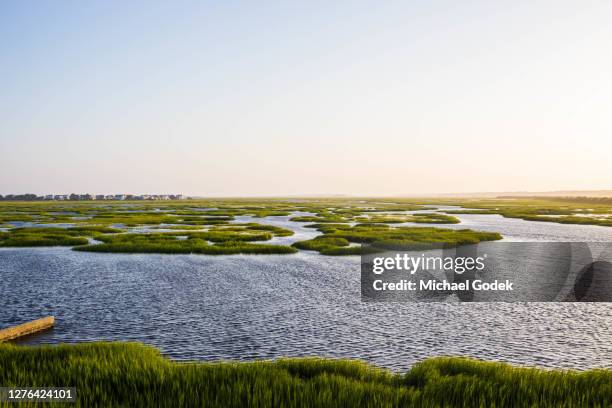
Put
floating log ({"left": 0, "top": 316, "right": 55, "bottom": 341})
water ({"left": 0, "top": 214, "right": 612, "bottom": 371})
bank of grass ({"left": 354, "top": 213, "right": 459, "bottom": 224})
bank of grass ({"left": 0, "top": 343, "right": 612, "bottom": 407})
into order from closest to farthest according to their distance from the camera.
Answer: bank of grass ({"left": 0, "top": 343, "right": 612, "bottom": 407}) → water ({"left": 0, "top": 214, "right": 612, "bottom": 371}) → floating log ({"left": 0, "top": 316, "right": 55, "bottom": 341}) → bank of grass ({"left": 354, "top": 213, "right": 459, "bottom": 224})

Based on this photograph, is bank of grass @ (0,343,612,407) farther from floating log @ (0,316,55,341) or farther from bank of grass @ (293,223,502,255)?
bank of grass @ (293,223,502,255)

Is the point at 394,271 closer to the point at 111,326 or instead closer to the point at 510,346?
the point at 510,346

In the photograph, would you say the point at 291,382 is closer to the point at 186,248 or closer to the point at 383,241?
the point at 186,248

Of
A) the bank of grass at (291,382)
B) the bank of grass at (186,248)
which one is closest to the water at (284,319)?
the bank of grass at (291,382)

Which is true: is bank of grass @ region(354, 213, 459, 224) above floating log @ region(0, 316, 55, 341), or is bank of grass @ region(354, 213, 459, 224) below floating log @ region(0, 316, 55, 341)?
above

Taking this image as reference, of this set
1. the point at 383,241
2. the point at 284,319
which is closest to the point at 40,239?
the point at 383,241

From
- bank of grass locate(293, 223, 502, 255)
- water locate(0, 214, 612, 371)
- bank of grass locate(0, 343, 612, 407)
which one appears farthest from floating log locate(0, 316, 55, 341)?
bank of grass locate(293, 223, 502, 255)

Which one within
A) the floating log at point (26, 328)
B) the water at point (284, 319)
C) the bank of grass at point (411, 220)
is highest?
the bank of grass at point (411, 220)

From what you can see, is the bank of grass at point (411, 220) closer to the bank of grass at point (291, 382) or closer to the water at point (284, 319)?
the water at point (284, 319)
